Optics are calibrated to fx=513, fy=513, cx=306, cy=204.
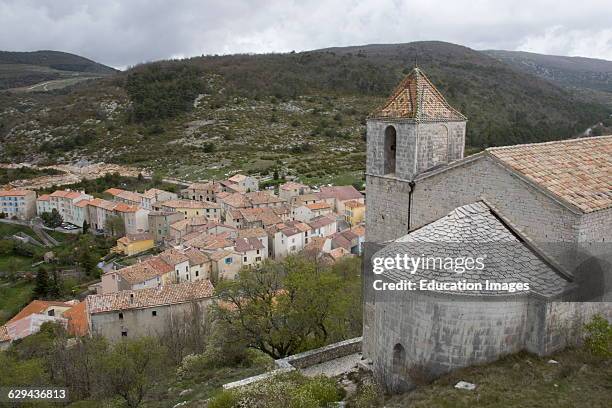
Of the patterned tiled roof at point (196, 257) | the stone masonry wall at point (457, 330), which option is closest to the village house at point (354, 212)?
the patterned tiled roof at point (196, 257)

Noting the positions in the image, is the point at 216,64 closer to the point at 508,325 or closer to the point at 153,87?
the point at 153,87

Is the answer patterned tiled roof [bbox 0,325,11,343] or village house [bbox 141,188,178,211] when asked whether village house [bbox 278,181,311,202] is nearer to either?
village house [bbox 141,188,178,211]

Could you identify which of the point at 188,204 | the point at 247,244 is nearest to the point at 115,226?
the point at 188,204

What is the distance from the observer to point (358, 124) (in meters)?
121

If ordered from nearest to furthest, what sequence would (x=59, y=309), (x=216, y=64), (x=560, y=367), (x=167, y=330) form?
(x=560, y=367) < (x=167, y=330) < (x=59, y=309) < (x=216, y=64)

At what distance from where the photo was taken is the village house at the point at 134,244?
207 ft

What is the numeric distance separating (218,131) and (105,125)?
1136 inches

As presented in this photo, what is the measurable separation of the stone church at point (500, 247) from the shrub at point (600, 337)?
76cm

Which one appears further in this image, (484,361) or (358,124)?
(358,124)

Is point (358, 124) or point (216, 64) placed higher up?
point (216, 64)

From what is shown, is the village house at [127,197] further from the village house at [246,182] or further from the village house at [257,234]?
the village house at [257,234]

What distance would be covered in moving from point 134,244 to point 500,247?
5729 centimetres

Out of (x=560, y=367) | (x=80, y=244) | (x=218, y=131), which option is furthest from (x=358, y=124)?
(x=560, y=367)

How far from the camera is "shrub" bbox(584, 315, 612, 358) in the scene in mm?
11305
